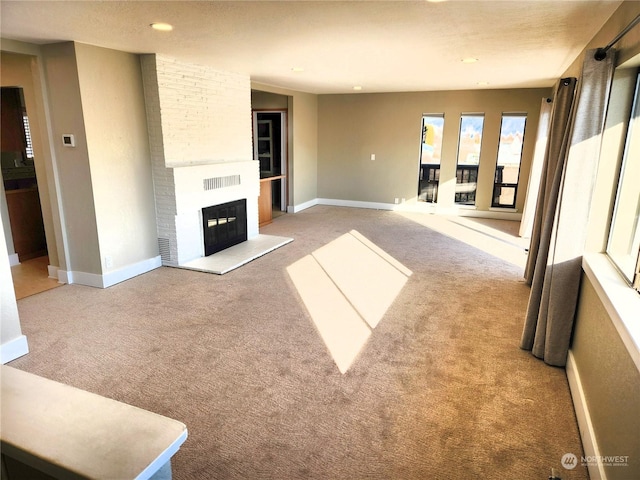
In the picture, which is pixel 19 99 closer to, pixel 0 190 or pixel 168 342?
pixel 0 190

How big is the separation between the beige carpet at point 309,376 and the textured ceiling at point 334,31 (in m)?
2.43

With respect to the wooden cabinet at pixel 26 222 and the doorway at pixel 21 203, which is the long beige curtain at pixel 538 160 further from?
the wooden cabinet at pixel 26 222

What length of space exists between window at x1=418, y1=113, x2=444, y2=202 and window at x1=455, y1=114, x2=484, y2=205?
423 mm

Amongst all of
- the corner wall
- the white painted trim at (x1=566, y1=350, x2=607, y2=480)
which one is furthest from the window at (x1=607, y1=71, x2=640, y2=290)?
the white painted trim at (x1=566, y1=350, x2=607, y2=480)

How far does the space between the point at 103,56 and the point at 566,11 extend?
13.5 ft

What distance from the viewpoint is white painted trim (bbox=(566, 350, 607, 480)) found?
1.89m

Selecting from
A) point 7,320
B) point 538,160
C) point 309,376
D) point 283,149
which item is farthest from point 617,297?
point 283,149

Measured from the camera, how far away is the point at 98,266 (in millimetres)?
4305

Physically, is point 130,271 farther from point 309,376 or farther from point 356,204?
point 356,204

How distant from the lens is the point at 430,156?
850 centimetres

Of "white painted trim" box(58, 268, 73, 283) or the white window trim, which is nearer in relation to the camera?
the white window trim

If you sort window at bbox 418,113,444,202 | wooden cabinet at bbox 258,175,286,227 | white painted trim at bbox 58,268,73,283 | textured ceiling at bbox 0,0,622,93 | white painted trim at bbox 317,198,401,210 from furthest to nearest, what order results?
white painted trim at bbox 317,198,401,210, window at bbox 418,113,444,202, wooden cabinet at bbox 258,175,286,227, white painted trim at bbox 58,268,73,283, textured ceiling at bbox 0,0,622,93

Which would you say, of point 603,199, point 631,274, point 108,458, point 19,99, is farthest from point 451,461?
point 19,99

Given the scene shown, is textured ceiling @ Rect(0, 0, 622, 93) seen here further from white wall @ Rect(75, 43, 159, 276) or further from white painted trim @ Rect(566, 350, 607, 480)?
white painted trim @ Rect(566, 350, 607, 480)
